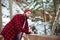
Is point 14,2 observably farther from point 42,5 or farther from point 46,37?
point 46,37

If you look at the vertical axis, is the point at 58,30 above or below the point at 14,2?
below

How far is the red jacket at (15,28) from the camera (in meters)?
2.65

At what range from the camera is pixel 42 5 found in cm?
365

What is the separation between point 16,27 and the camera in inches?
106

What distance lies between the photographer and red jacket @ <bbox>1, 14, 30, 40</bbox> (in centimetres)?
265

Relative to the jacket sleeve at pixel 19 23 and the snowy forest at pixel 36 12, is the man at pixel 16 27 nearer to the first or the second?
the jacket sleeve at pixel 19 23

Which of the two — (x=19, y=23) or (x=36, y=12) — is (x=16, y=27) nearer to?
(x=19, y=23)

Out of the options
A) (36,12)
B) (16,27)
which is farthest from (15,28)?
(36,12)

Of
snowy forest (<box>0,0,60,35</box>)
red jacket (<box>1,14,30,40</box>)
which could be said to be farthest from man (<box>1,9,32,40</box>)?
snowy forest (<box>0,0,60,35</box>)

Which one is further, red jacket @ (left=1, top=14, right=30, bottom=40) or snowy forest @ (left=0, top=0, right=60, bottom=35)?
snowy forest @ (left=0, top=0, right=60, bottom=35)

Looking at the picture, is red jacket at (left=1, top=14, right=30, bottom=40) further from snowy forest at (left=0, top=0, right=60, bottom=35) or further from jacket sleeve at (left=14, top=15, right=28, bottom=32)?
snowy forest at (left=0, top=0, right=60, bottom=35)

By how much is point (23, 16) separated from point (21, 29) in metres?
0.21

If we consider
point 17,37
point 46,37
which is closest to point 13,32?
point 17,37

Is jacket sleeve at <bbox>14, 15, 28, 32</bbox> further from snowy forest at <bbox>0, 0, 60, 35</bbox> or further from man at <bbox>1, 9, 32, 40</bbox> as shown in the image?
snowy forest at <bbox>0, 0, 60, 35</bbox>
